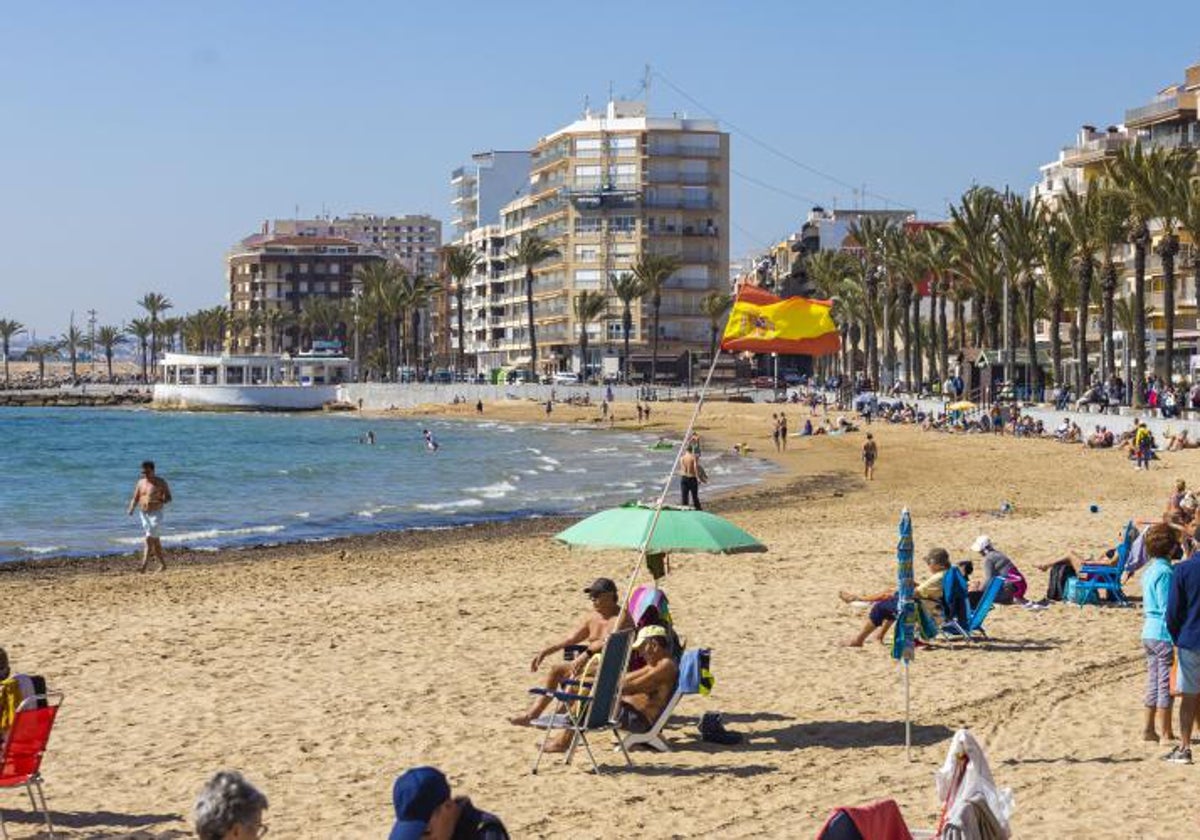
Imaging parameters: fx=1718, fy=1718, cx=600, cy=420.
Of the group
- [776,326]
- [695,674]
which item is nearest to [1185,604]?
[695,674]

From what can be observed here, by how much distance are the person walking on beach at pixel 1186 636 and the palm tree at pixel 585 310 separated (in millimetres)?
114097

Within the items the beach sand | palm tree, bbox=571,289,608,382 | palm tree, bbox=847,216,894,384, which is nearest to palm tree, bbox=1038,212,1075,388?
palm tree, bbox=847,216,894,384

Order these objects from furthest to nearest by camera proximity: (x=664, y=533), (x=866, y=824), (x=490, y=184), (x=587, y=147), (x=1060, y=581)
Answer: (x=490, y=184)
(x=587, y=147)
(x=1060, y=581)
(x=664, y=533)
(x=866, y=824)

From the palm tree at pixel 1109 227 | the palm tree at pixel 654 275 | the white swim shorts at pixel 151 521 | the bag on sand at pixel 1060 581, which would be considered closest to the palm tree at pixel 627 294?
the palm tree at pixel 654 275

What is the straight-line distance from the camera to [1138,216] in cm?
5788

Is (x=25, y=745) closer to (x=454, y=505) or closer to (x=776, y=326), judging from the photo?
(x=776, y=326)

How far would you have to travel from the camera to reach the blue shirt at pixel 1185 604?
10133mm

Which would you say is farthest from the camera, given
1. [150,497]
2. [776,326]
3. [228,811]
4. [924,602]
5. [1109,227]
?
[1109,227]

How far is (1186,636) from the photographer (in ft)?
33.7

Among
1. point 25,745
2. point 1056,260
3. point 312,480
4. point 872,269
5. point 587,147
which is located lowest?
point 312,480

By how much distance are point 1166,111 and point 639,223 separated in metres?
51.4

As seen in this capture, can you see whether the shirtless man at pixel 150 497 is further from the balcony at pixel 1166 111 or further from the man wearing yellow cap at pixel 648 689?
the balcony at pixel 1166 111

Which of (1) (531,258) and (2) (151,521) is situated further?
(1) (531,258)

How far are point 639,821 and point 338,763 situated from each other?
8.06 feet
